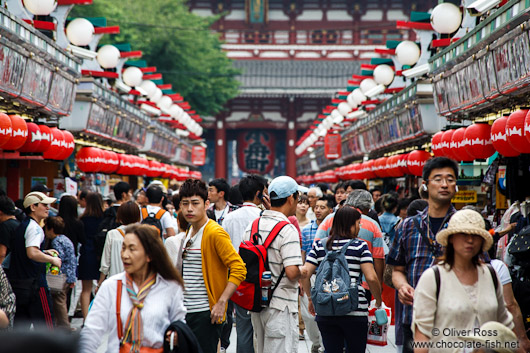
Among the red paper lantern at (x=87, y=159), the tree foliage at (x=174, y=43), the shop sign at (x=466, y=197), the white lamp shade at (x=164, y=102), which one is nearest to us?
the shop sign at (x=466, y=197)

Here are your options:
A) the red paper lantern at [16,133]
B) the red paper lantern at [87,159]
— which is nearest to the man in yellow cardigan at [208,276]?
the red paper lantern at [16,133]

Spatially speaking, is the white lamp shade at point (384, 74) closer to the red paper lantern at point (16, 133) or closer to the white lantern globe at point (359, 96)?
the white lantern globe at point (359, 96)

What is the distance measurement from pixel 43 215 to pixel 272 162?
4397 centimetres

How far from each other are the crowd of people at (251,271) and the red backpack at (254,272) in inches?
0.7

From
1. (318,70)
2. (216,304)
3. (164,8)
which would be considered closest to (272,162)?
(318,70)

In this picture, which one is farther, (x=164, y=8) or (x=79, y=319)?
(x=164, y=8)

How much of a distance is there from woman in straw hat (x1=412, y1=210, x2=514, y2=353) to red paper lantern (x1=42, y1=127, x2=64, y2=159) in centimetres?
826

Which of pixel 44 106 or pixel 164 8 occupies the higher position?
pixel 164 8

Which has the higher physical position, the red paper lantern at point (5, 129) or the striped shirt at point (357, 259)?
the red paper lantern at point (5, 129)

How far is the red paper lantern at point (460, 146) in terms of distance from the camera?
9906 millimetres

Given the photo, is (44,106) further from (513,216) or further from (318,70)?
(318,70)

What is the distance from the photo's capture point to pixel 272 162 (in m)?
51.6

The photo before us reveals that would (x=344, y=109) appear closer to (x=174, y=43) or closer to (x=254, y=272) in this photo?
(x=174, y=43)

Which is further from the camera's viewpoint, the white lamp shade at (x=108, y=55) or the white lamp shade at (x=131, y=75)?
the white lamp shade at (x=131, y=75)
